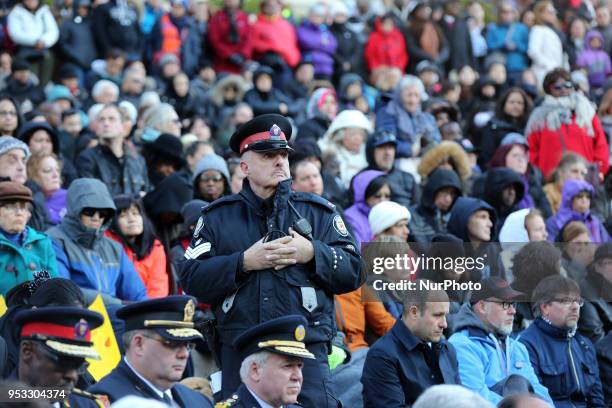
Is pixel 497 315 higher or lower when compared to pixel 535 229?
lower

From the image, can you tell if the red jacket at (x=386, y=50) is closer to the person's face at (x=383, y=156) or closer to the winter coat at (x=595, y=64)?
the winter coat at (x=595, y=64)

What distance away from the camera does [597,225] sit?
13297 millimetres

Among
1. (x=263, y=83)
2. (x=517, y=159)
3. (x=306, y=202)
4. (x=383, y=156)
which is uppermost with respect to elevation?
(x=263, y=83)

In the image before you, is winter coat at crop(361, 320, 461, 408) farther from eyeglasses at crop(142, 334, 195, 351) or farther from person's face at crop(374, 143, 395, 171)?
person's face at crop(374, 143, 395, 171)

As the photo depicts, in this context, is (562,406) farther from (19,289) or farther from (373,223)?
(19,289)

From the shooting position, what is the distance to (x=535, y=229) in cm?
1222

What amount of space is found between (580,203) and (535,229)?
130 centimetres

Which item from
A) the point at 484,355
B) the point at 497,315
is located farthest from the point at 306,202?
the point at 497,315

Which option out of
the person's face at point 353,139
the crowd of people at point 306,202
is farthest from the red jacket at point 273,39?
the person's face at point 353,139

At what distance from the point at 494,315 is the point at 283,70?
1116 cm

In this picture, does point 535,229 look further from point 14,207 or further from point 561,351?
point 14,207

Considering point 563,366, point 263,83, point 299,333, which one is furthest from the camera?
point 263,83

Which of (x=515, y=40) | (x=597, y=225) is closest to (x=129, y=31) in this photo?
(x=515, y=40)

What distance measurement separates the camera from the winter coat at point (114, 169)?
13266 mm
